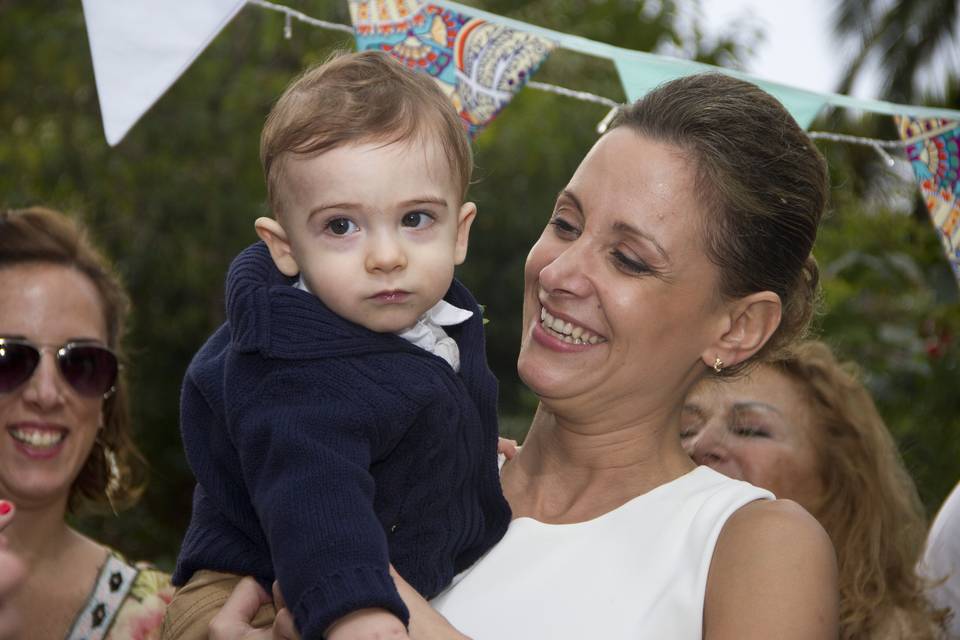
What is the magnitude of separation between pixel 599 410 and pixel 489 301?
263 inches

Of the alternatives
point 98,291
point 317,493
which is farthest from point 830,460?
point 98,291

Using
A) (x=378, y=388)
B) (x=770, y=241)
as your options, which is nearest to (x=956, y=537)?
(x=770, y=241)

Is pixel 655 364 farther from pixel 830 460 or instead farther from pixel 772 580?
pixel 830 460

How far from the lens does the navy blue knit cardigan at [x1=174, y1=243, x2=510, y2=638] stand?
206 centimetres

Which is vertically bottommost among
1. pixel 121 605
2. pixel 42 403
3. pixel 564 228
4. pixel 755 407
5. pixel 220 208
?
pixel 220 208

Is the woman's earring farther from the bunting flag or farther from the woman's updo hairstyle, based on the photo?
the bunting flag

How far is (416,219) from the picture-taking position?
2.33m

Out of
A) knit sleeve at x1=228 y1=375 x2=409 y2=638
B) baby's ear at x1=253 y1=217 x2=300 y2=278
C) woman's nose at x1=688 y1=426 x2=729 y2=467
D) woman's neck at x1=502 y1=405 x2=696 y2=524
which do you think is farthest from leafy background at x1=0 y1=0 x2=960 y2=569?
knit sleeve at x1=228 y1=375 x2=409 y2=638

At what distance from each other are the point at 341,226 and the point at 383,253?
0.10 m

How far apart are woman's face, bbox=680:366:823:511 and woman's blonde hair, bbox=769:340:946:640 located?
2.3 inches

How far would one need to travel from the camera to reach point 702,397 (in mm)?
3730

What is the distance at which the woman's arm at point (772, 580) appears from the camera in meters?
2.37

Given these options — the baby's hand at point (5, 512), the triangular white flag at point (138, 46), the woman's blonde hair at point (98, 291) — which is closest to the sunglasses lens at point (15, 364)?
the woman's blonde hair at point (98, 291)

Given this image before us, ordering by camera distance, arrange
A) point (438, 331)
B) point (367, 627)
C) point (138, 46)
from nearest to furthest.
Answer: point (367, 627)
point (438, 331)
point (138, 46)
